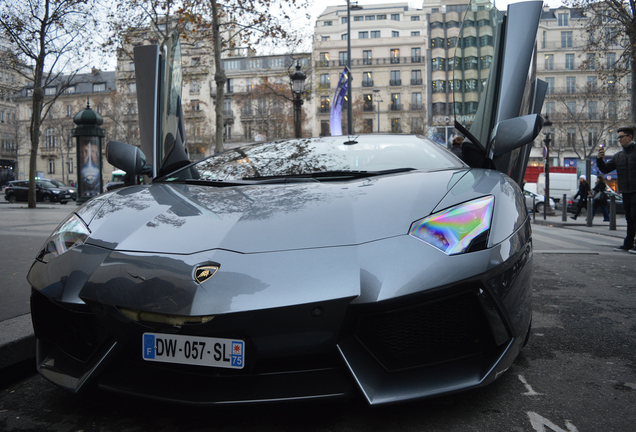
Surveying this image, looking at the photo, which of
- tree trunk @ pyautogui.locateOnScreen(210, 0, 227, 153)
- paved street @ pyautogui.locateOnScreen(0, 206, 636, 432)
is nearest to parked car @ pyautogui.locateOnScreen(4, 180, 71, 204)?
tree trunk @ pyautogui.locateOnScreen(210, 0, 227, 153)

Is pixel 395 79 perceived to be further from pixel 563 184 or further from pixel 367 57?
pixel 563 184

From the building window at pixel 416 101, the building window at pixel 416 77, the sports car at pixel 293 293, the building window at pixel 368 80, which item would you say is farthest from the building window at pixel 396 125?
the sports car at pixel 293 293

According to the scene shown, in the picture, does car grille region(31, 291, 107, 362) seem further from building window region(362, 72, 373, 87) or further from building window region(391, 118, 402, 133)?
building window region(362, 72, 373, 87)

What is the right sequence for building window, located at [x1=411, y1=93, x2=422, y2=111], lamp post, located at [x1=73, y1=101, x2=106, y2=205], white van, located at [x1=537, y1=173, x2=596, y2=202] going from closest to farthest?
lamp post, located at [x1=73, y1=101, x2=106, y2=205] → white van, located at [x1=537, y1=173, x2=596, y2=202] → building window, located at [x1=411, y1=93, x2=422, y2=111]

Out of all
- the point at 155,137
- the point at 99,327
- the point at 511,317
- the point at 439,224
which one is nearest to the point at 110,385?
the point at 99,327

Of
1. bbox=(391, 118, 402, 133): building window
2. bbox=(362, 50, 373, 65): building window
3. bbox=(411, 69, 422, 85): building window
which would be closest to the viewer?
bbox=(391, 118, 402, 133): building window

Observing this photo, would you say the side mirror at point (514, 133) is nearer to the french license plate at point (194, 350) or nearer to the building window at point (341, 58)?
the french license plate at point (194, 350)

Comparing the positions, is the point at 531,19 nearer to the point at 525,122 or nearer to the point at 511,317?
the point at 525,122

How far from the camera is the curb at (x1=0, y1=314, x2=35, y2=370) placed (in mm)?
2125

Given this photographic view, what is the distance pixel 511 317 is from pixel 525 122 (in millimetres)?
1268

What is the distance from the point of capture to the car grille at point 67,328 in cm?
164

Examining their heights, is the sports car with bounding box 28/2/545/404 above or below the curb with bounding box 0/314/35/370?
above

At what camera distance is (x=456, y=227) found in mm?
1681

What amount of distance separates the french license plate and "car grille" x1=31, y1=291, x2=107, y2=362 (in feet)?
0.68
